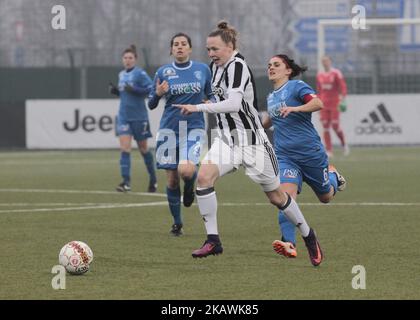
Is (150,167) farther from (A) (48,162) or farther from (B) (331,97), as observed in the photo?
(B) (331,97)

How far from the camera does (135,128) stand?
59.9 ft

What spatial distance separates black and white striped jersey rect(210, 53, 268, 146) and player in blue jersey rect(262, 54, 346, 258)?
1.01ft

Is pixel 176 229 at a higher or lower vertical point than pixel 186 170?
lower

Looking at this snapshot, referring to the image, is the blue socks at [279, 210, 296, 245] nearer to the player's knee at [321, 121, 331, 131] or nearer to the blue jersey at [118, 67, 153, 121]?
the blue jersey at [118, 67, 153, 121]

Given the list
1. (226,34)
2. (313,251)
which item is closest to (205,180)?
(313,251)

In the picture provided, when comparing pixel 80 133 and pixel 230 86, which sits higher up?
pixel 230 86

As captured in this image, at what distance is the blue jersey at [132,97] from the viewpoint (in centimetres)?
1795

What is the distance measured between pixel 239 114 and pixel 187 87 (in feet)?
7.42

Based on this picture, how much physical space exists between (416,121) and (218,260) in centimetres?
2118

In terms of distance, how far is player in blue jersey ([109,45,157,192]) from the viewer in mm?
17922

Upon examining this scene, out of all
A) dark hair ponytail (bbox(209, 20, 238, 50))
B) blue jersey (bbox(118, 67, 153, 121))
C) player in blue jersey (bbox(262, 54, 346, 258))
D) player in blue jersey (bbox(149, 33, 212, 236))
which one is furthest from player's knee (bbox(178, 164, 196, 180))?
blue jersey (bbox(118, 67, 153, 121))
